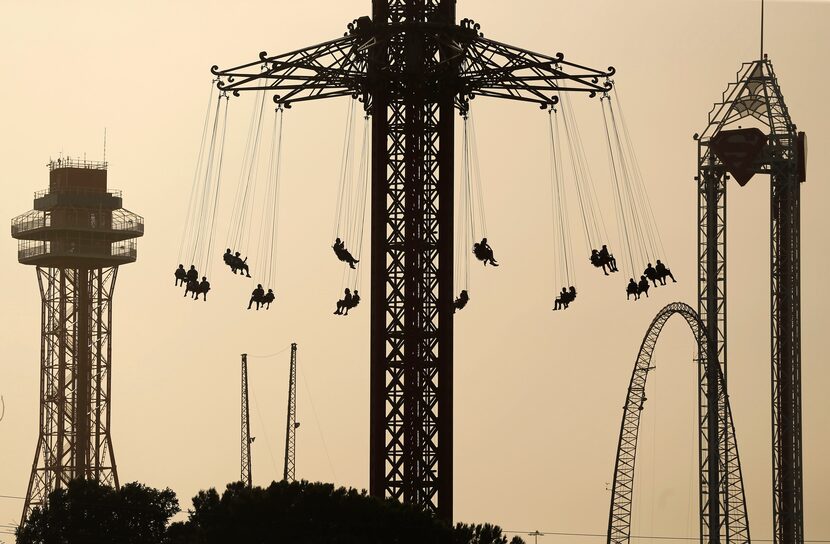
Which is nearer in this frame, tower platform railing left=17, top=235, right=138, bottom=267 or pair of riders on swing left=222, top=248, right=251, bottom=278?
pair of riders on swing left=222, top=248, right=251, bottom=278

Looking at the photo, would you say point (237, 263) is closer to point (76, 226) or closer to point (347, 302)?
point (347, 302)

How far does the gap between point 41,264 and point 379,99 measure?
82.3 metres

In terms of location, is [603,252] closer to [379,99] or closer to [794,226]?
[379,99]

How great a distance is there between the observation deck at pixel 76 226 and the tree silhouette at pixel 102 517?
4368 centimetres

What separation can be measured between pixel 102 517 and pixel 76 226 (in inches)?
1869

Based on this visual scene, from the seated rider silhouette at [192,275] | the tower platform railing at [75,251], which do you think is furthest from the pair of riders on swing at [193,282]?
the tower platform railing at [75,251]

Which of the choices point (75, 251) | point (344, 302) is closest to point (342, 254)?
point (344, 302)

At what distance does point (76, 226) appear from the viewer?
563 ft

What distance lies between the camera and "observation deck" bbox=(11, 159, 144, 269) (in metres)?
171

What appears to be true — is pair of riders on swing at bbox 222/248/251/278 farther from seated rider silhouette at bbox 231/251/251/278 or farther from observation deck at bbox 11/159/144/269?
observation deck at bbox 11/159/144/269

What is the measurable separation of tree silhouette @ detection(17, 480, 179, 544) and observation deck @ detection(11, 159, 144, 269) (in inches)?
1720

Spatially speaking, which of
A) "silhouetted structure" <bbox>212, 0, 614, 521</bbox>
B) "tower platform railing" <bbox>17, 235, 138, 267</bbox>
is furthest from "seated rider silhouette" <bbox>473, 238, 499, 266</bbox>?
"tower platform railing" <bbox>17, 235, 138, 267</bbox>

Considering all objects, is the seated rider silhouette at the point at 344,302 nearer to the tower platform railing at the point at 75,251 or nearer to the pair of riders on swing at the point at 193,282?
the pair of riders on swing at the point at 193,282

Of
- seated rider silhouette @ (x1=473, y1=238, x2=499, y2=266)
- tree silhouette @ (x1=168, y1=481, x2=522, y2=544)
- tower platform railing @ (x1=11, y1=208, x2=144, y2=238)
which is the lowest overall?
tree silhouette @ (x1=168, y1=481, x2=522, y2=544)
